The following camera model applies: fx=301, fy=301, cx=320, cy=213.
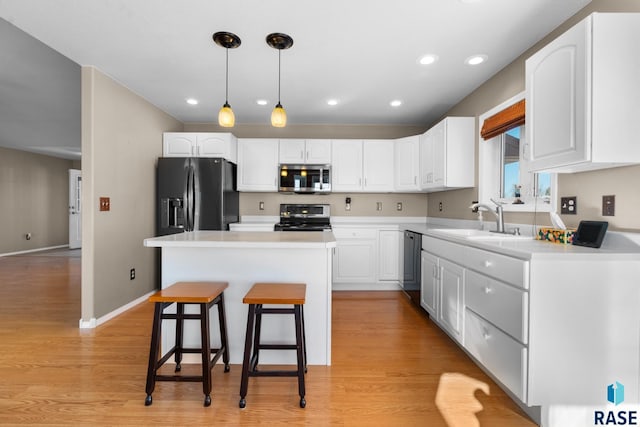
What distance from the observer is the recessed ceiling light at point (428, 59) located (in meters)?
2.55

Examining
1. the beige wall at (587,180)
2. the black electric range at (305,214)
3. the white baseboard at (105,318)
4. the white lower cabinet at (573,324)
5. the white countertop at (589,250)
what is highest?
the beige wall at (587,180)

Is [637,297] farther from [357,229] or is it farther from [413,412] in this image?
[357,229]

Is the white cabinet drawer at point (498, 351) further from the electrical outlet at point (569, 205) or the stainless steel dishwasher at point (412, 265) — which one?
the stainless steel dishwasher at point (412, 265)

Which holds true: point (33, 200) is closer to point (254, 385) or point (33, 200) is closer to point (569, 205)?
point (254, 385)

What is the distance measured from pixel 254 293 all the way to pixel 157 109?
328 centimetres

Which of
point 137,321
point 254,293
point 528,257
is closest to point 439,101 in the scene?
point 528,257

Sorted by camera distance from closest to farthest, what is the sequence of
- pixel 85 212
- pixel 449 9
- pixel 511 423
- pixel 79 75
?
pixel 511 423 → pixel 449 9 → pixel 85 212 → pixel 79 75

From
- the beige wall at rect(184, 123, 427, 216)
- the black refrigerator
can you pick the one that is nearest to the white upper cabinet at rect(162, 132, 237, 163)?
the black refrigerator

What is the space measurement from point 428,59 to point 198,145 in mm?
2984

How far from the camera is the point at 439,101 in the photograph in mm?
3619

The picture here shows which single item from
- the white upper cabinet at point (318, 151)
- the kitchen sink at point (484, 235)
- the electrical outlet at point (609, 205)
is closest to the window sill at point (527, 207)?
the kitchen sink at point (484, 235)

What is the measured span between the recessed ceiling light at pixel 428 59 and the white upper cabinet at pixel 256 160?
2295 mm

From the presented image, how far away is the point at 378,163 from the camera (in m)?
4.33

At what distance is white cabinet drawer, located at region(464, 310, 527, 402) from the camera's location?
1586mm
